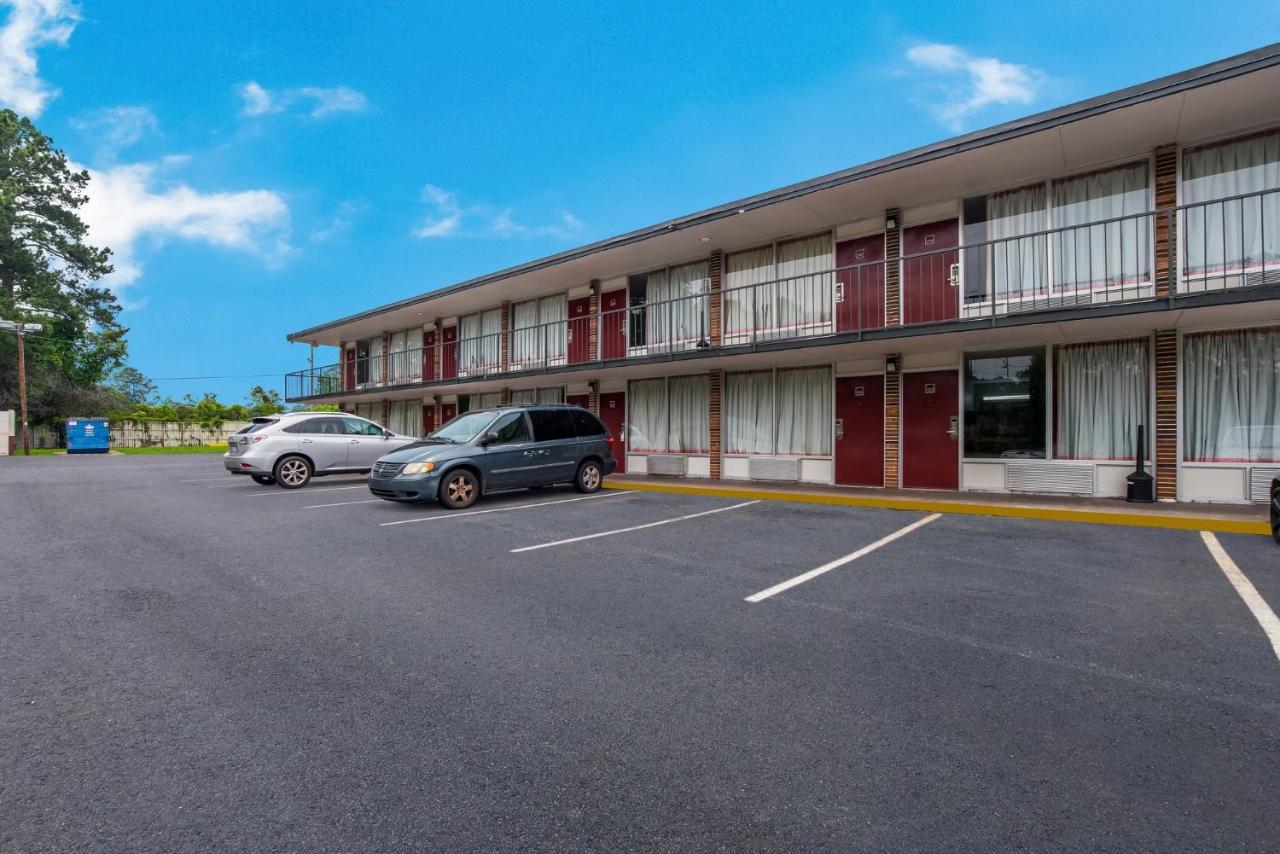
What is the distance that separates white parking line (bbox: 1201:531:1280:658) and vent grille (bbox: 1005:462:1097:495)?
369 cm

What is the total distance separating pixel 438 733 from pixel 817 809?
1664mm

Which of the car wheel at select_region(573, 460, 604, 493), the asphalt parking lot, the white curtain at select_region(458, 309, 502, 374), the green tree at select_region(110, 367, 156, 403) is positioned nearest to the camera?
the asphalt parking lot

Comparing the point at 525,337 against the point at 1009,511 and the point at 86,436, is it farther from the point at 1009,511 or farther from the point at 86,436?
the point at 86,436

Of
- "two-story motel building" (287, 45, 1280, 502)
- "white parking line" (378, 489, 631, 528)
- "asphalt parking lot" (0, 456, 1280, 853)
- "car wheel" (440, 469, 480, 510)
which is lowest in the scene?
"asphalt parking lot" (0, 456, 1280, 853)

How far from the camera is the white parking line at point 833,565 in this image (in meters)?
4.86

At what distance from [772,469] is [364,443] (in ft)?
31.3

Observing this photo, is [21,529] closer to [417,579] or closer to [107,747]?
[417,579]

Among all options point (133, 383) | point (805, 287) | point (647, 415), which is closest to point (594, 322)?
point (647, 415)

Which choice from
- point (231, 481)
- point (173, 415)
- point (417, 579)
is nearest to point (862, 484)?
point (417, 579)

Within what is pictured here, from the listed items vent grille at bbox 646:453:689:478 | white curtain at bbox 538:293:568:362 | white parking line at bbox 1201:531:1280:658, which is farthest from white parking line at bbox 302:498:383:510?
white parking line at bbox 1201:531:1280:658

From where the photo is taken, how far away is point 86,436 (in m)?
30.5

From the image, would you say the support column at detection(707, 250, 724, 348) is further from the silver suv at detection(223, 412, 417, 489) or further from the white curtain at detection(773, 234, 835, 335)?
the silver suv at detection(223, 412, 417, 489)

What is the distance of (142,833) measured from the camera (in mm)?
1997

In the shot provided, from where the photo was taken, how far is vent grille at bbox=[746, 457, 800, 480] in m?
13.1
